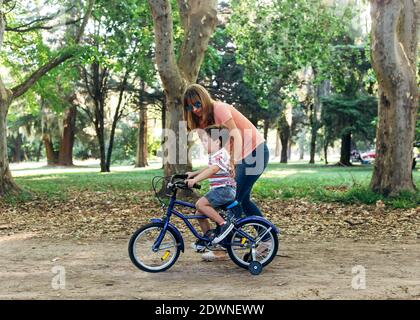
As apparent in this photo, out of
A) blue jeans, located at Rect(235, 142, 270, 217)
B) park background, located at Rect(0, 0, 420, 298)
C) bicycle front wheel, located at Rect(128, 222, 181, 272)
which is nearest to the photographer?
park background, located at Rect(0, 0, 420, 298)

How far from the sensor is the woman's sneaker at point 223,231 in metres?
5.68

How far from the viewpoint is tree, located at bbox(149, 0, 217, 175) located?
12.0 m

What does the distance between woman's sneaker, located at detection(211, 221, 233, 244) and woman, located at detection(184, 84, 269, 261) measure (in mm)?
220

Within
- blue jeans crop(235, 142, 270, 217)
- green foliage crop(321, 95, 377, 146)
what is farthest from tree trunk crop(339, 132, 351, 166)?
blue jeans crop(235, 142, 270, 217)

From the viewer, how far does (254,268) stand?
5539 mm

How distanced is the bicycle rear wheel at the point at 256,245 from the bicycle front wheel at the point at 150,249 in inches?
25.1

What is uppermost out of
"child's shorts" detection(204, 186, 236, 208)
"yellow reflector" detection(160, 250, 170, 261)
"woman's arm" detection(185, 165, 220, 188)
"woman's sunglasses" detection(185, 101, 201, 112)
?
"woman's sunglasses" detection(185, 101, 201, 112)

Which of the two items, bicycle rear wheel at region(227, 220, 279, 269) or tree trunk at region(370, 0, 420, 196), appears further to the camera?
tree trunk at region(370, 0, 420, 196)

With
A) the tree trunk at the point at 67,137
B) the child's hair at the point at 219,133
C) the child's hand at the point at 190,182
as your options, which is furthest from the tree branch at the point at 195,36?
the tree trunk at the point at 67,137

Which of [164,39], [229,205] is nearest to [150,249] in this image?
[229,205]

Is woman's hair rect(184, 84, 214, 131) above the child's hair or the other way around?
above

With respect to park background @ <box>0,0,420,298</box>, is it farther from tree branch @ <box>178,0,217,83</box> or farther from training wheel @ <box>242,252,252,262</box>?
training wheel @ <box>242,252,252,262</box>

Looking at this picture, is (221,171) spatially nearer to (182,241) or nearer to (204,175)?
(204,175)
